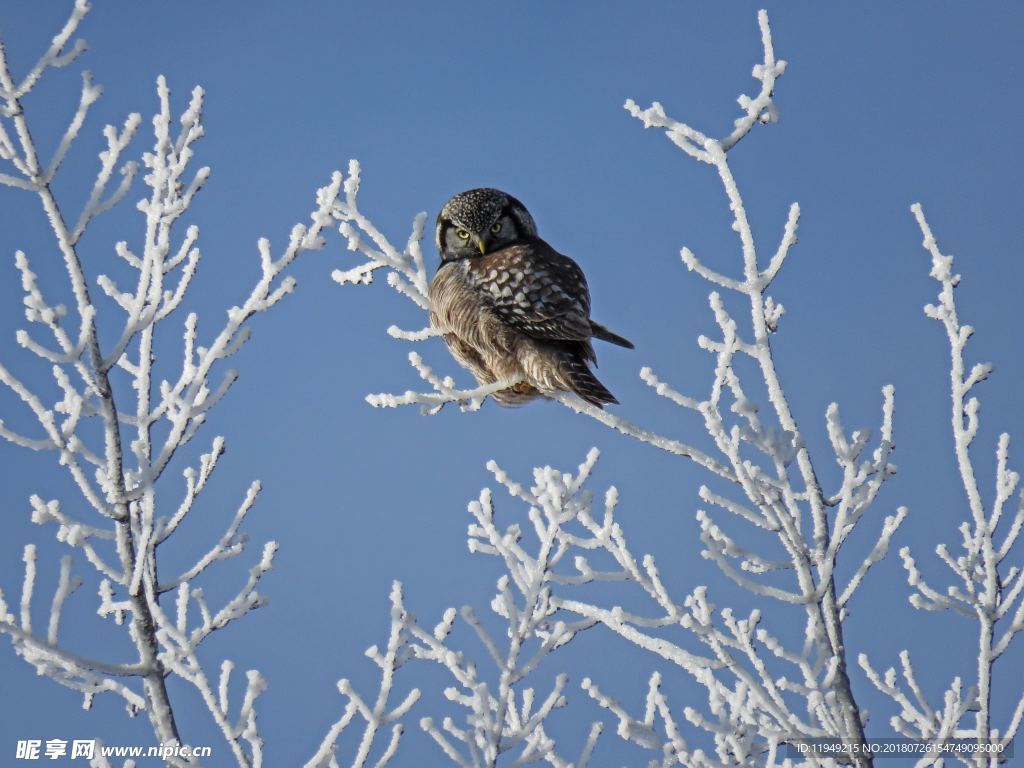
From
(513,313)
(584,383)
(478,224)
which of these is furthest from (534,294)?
(478,224)

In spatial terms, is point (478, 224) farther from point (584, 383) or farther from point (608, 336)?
point (584, 383)

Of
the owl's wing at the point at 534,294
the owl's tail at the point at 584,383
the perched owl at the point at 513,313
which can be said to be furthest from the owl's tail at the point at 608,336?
the owl's tail at the point at 584,383

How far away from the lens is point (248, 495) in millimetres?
4828

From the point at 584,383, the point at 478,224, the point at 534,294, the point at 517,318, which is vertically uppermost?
the point at 478,224

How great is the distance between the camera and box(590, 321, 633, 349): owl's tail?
617cm

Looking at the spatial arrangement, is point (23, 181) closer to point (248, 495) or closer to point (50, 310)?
point (50, 310)

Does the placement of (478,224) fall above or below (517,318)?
above

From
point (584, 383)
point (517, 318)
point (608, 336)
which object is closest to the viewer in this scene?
point (584, 383)

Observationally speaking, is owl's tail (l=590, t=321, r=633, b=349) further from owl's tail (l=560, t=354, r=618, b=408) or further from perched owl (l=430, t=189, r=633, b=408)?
owl's tail (l=560, t=354, r=618, b=408)

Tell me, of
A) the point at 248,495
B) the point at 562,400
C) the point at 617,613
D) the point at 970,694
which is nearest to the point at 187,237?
the point at 248,495

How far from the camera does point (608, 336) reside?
247 inches

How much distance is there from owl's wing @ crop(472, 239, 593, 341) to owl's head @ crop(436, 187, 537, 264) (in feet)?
Result: 0.82

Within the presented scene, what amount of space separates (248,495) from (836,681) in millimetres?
2566

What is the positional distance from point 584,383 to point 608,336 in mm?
1048
